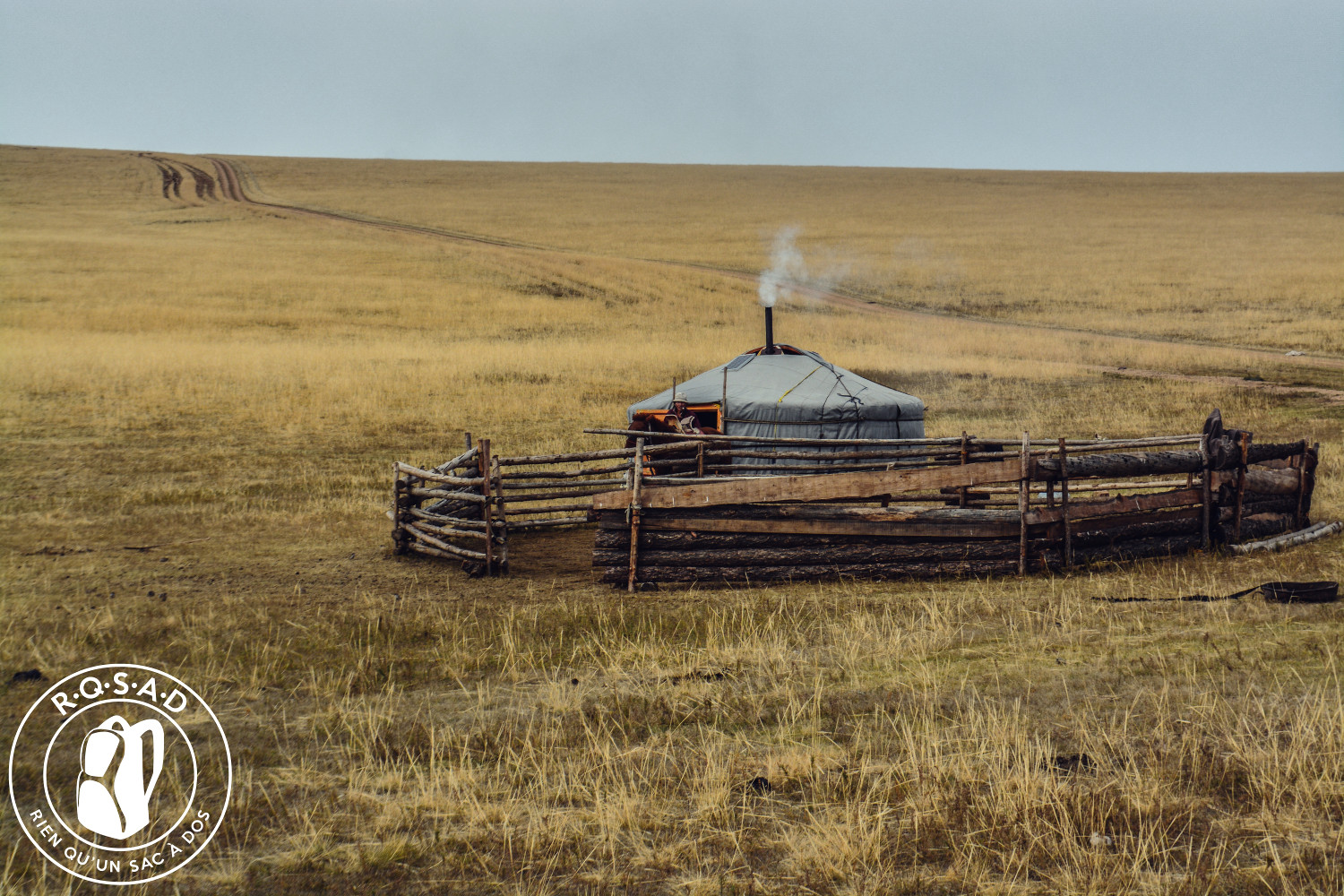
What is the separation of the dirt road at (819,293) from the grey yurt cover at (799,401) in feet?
41.7

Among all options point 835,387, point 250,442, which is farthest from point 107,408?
point 835,387

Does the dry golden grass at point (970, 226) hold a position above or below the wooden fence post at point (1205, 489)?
above

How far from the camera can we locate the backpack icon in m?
4.48

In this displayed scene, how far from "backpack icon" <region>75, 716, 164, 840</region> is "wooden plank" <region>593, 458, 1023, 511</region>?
4494 mm

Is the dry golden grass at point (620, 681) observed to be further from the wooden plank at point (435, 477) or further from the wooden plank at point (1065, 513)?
the wooden plank at point (435, 477)

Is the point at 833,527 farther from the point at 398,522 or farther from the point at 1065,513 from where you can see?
the point at 398,522

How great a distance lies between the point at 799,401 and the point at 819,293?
31026 millimetres

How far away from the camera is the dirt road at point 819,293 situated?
26453 millimetres

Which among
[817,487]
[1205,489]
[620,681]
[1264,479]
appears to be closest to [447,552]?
[817,487]

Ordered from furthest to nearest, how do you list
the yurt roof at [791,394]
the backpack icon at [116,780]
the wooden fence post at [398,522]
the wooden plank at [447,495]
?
the yurt roof at [791,394] → the wooden fence post at [398,522] → the wooden plank at [447,495] → the backpack icon at [116,780]

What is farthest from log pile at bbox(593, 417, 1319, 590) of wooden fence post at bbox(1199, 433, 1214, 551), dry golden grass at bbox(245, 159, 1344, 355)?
dry golden grass at bbox(245, 159, 1344, 355)

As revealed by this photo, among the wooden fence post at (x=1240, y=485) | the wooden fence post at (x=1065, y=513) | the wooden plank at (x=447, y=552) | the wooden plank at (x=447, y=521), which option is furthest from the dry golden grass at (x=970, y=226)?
the wooden plank at (x=447, y=552)

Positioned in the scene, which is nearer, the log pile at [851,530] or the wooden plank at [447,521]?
the log pile at [851,530]

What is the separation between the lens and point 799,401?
15023 mm
